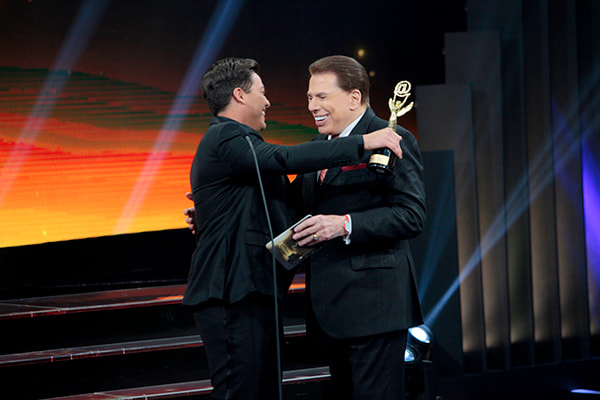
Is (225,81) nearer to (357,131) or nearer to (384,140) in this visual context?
(357,131)

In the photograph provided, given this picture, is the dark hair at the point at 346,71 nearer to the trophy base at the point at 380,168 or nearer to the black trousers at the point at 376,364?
the trophy base at the point at 380,168

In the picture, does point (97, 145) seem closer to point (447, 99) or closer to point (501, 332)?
point (447, 99)

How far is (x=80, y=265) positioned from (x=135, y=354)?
136cm

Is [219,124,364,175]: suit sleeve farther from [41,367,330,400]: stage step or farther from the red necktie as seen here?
[41,367,330,400]: stage step

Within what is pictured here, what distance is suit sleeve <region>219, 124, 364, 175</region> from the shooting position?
1821mm

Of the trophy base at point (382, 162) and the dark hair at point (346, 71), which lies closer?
the trophy base at point (382, 162)

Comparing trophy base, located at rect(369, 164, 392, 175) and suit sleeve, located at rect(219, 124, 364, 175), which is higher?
suit sleeve, located at rect(219, 124, 364, 175)

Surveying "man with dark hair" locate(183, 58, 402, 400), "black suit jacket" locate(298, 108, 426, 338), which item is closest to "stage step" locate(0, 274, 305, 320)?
"man with dark hair" locate(183, 58, 402, 400)

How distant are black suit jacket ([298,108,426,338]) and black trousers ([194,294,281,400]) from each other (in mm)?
205

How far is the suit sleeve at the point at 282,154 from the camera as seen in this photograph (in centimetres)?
182

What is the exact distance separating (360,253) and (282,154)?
14.6 inches

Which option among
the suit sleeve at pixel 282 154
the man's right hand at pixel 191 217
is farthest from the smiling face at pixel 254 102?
the man's right hand at pixel 191 217

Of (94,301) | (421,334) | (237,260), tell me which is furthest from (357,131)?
(94,301)

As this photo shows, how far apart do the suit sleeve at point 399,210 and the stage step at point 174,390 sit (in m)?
1.59
